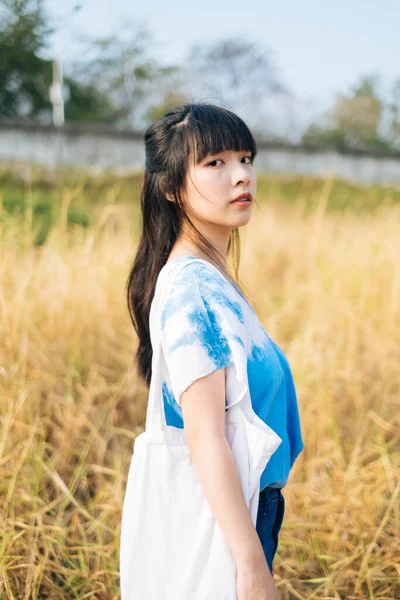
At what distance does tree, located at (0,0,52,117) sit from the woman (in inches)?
73.3

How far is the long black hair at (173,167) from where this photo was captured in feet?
3.19

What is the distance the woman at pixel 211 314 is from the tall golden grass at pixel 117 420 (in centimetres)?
69

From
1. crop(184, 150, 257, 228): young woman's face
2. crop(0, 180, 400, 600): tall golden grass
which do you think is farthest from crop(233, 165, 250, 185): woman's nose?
crop(0, 180, 400, 600): tall golden grass

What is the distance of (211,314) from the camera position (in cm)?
87

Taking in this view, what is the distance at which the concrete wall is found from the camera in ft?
27.5

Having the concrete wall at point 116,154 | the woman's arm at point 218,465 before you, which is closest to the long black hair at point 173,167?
the woman's arm at point 218,465

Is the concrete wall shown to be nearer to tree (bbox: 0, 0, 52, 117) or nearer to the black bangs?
tree (bbox: 0, 0, 52, 117)

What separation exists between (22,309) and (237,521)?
1609 mm

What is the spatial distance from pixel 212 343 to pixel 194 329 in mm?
32

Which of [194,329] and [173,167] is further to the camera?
[173,167]

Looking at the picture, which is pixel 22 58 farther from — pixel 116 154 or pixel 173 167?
pixel 116 154

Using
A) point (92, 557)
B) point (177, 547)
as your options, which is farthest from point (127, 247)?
point (177, 547)

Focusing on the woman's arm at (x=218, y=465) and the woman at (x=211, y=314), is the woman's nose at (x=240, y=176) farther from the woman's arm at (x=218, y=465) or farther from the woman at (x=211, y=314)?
the woman's arm at (x=218, y=465)

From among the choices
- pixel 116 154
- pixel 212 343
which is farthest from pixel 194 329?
Answer: pixel 116 154
